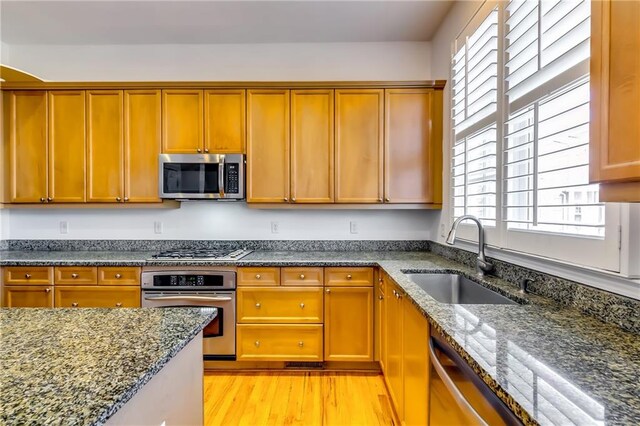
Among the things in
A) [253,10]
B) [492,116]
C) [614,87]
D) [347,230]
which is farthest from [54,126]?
[614,87]

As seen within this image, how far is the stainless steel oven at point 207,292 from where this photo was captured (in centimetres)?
247

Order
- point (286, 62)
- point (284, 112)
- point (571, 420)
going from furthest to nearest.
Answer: point (286, 62)
point (284, 112)
point (571, 420)

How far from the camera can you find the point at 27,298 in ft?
8.27

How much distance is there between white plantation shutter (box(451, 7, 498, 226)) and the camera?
188cm

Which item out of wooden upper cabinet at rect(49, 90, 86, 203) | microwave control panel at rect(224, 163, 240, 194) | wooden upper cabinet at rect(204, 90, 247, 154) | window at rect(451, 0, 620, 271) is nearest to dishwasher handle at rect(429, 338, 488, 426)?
window at rect(451, 0, 620, 271)

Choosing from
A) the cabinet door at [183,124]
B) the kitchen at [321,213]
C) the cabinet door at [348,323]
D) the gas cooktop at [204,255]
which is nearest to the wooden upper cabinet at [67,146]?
the kitchen at [321,213]

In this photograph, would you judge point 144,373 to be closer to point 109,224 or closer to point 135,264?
point 135,264

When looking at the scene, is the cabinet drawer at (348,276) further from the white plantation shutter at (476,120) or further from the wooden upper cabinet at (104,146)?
the wooden upper cabinet at (104,146)

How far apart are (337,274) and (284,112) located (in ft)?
4.73

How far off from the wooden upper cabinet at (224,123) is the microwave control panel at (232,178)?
0.15 meters

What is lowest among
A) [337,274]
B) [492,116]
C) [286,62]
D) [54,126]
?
[337,274]

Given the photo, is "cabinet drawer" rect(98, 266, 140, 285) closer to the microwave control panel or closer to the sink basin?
the microwave control panel

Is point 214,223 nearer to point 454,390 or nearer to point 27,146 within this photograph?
point 27,146

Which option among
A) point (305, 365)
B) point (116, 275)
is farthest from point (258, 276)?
point (116, 275)
